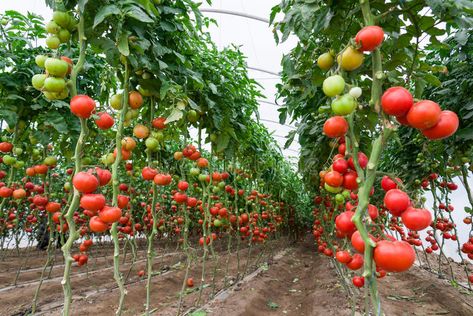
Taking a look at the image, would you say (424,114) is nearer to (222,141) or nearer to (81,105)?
(81,105)

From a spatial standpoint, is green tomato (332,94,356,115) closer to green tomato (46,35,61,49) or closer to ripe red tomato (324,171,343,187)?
ripe red tomato (324,171,343,187)

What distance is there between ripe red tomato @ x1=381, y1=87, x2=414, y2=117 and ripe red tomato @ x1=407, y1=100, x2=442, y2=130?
0.02 m

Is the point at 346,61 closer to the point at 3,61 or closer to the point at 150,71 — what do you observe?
the point at 150,71

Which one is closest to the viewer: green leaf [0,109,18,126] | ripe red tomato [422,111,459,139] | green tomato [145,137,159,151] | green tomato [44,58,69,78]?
ripe red tomato [422,111,459,139]

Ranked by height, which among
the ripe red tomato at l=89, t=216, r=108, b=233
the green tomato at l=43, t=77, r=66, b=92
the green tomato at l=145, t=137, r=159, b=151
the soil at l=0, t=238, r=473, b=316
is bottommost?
the soil at l=0, t=238, r=473, b=316

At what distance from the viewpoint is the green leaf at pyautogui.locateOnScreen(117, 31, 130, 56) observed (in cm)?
149

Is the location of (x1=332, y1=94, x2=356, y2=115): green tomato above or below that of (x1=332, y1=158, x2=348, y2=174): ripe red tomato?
above

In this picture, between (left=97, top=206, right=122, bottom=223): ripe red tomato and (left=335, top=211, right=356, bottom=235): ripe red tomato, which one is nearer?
(left=335, top=211, right=356, bottom=235): ripe red tomato

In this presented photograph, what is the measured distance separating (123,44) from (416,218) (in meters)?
1.40

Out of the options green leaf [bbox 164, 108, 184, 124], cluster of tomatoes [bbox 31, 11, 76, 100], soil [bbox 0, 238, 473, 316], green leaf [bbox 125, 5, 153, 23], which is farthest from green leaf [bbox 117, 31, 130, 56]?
soil [bbox 0, 238, 473, 316]

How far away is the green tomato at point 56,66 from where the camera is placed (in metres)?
1.31

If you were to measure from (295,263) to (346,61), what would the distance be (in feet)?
26.6

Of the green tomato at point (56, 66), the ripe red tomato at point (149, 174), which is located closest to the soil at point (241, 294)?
the ripe red tomato at point (149, 174)

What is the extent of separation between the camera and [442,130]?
3.18 feet
